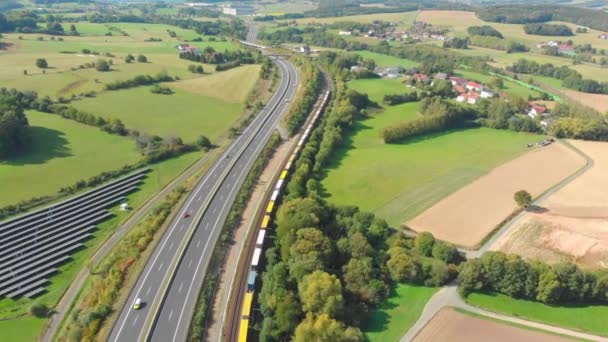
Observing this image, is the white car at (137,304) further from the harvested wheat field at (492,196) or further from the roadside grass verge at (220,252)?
the harvested wheat field at (492,196)

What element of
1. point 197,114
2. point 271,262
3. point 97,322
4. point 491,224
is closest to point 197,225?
point 271,262

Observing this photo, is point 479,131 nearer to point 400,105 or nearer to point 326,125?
point 400,105

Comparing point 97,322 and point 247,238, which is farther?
point 247,238

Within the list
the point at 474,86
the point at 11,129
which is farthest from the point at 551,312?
the point at 474,86

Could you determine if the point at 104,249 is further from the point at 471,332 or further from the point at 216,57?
the point at 216,57

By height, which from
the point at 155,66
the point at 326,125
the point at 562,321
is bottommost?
the point at 562,321

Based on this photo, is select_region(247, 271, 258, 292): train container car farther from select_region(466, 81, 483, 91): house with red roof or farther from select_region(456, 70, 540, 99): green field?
select_region(456, 70, 540, 99): green field
